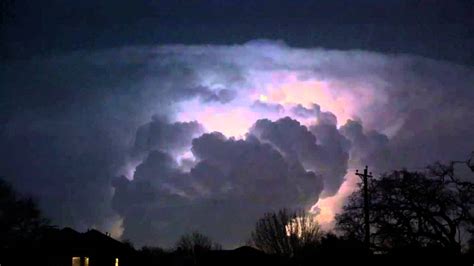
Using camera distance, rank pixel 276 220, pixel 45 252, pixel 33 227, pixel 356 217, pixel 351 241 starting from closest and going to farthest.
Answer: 1. pixel 351 241
2. pixel 356 217
3. pixel 45 252
4. pixel 33 227
5. pixel 276 220

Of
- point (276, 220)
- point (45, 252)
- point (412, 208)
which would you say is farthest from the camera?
point (276, 220)

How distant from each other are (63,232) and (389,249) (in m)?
→ 33.8

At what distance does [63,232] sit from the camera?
59062mm

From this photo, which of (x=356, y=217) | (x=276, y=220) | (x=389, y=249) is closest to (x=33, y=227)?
(x=276, y=220)

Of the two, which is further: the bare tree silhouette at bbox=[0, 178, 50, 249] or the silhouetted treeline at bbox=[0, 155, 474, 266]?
the bare tree silhouette at bbox=[0, 178, 50, 249]

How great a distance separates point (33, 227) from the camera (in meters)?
77.6

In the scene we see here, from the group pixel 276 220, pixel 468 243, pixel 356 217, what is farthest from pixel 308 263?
pixel 276 220

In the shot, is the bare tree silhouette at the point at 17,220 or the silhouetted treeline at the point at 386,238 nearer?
the silhouetted treeline at the point at 386,238

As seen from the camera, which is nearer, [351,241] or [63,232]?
[351,241]

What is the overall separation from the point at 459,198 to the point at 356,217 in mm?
8431

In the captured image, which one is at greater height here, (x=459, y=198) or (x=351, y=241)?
(x=459, y=198)

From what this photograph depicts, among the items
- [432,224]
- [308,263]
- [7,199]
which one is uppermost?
[7,199]

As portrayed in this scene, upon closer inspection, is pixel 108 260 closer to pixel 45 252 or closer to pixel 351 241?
pixel 45 252

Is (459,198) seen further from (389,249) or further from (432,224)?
(389,249)
